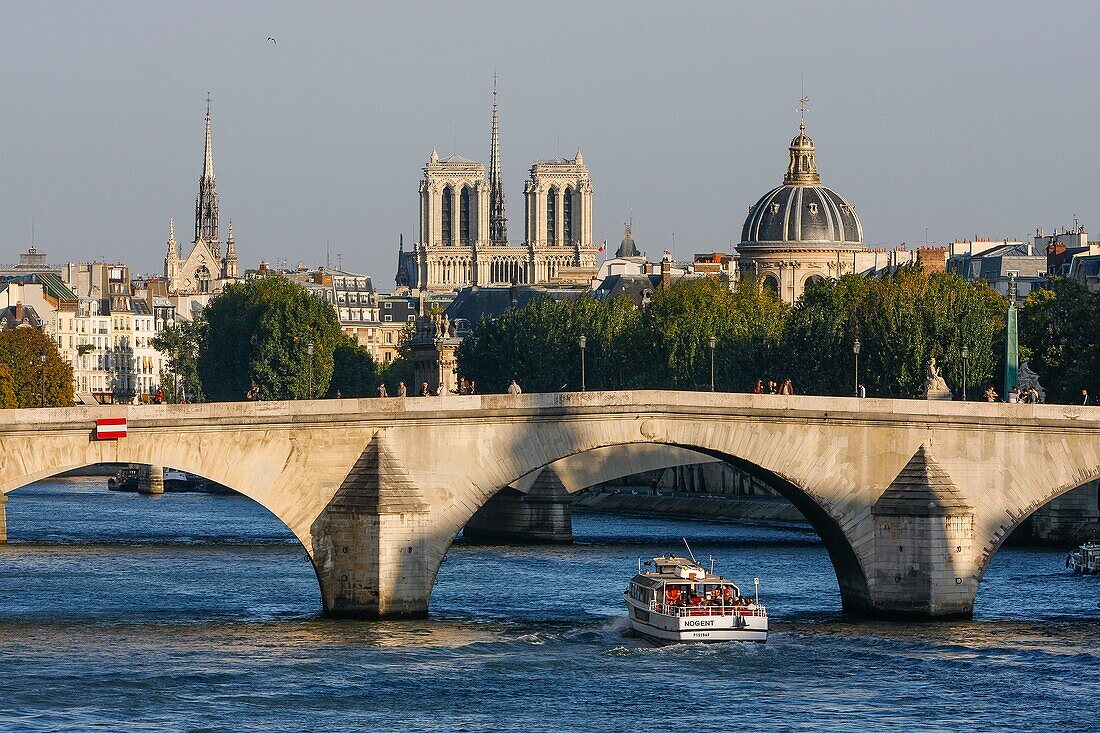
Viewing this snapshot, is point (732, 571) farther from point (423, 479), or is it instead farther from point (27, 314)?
point (27, 314)

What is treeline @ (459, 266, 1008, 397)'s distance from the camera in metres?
97.7

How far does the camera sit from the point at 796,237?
139 meters

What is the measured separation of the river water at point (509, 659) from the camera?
1879 inches

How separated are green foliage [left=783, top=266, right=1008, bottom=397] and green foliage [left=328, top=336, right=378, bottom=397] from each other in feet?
174

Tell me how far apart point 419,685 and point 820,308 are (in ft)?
191

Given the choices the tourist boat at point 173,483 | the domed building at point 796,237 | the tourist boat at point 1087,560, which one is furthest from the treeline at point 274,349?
the tourist boat at point 1087,560

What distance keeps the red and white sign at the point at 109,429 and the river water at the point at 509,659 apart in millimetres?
4400

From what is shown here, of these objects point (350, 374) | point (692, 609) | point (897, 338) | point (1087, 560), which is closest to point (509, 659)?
point (692, 609)

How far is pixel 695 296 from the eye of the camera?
121375 mm

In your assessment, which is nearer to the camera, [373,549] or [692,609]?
[373,549]

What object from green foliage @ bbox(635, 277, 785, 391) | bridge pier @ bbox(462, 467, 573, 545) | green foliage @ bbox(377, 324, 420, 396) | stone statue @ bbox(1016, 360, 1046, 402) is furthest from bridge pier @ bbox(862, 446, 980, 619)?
green foliage @ bbox(377, 324, 420, 396)

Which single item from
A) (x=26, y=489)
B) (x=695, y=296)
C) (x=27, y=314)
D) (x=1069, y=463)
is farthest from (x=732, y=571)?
(x=27, y=314)

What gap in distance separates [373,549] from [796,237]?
85247 millimetres

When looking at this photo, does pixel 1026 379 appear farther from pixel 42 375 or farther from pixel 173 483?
pixel 173 483
